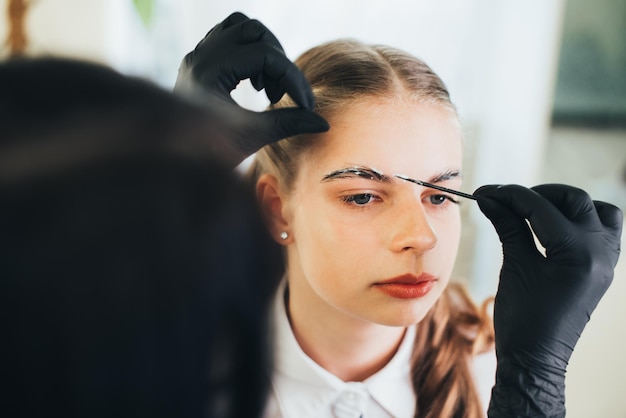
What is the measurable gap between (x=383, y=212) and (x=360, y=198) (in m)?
0.04

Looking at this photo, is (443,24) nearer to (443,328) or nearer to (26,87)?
(443,328)

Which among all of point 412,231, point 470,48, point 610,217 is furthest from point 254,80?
point 470,48

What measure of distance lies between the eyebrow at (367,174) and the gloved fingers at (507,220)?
0.10 meters

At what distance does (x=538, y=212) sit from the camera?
0.77m

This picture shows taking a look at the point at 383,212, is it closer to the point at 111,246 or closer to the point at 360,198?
the point at 360,198

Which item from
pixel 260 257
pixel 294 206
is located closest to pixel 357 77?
pixel 294 206

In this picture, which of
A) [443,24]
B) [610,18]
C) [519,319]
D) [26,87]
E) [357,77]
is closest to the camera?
[26,87]

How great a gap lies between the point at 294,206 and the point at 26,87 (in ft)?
2.04

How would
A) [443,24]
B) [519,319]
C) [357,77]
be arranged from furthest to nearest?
[443,24] → [357,77] → [519,319]

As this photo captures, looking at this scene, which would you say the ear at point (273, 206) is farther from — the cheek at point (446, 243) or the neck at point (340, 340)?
the cheek at point (446, 243)

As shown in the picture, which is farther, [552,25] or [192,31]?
[192,31]

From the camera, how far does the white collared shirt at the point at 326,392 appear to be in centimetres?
92

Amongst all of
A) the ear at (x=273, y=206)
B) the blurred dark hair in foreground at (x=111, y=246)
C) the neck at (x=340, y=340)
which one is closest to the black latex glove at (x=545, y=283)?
the neck at (x=340, y=340)

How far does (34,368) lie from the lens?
41cm
